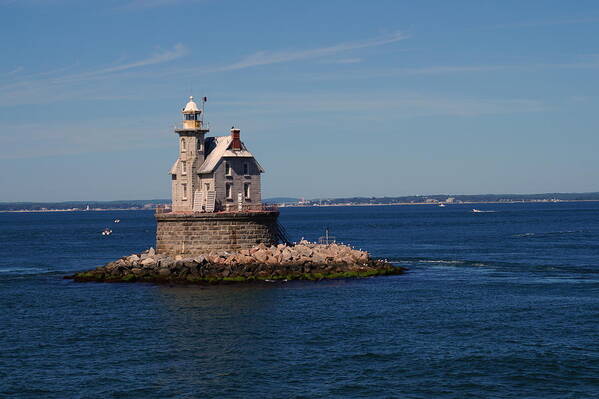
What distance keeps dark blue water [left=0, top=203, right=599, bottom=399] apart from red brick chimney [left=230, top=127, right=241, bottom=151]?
13.9 m

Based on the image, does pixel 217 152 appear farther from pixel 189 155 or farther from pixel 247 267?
pixel 247 267

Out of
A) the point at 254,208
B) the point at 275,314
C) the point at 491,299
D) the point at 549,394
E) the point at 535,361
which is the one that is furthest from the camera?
the point at 254,208

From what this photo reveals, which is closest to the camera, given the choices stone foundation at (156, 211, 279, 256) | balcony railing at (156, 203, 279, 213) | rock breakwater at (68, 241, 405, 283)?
rock breakwater at (68, 241, 405, 283)

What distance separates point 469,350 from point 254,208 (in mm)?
31855

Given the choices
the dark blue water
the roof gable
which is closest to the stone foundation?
the roof gable

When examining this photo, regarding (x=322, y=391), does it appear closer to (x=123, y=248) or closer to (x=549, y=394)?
(x=549, y=394)

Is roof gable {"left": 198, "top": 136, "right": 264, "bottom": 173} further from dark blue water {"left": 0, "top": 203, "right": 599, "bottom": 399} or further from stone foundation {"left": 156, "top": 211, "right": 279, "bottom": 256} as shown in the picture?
dark blue water {"left": 0, "top": 203, "right": 599, "bottom": 399}

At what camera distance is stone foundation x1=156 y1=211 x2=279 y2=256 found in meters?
62.8

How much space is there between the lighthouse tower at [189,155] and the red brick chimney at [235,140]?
6.88 ft

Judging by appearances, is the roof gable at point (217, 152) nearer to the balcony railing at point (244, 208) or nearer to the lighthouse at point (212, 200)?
the lighthouse at point (212, 200)

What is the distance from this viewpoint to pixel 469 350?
36594 mm

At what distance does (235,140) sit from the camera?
66625 millimetres

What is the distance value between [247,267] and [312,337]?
20702mm

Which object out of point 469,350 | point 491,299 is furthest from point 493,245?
point 469,350
